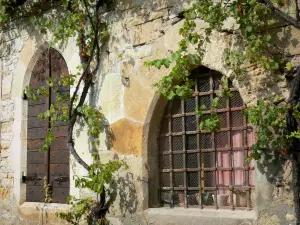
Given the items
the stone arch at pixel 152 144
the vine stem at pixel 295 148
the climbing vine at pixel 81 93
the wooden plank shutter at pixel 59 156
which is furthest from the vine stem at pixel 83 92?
the vine stem at pixel 295 148

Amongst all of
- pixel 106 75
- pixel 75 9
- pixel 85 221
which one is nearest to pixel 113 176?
pixel 85 221

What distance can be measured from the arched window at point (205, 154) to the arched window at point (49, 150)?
1.26m

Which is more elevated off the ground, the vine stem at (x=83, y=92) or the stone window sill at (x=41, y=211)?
the vine stem at (x=83, y=92)

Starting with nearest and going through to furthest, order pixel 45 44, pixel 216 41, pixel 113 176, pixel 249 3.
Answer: pixel 249 3, pixel 216 41, pixel 113 176, pixel 45 44

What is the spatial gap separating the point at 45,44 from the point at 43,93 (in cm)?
62

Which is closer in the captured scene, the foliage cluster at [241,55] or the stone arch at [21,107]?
the foliage cluster at [241,55]

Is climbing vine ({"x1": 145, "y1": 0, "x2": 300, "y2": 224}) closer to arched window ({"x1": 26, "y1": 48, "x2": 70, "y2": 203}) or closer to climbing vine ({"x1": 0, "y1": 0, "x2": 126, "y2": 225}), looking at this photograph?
climbing vine ({"x1": 0, "y1": 0, "x2": 126, "y2": 225})

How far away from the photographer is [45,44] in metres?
5.29

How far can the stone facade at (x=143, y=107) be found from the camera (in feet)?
11.4

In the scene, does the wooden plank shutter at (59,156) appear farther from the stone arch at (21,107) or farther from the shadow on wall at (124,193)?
the shadow on wall at (124,193)

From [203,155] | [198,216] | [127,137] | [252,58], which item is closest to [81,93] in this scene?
[127,137]

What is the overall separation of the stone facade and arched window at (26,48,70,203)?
18 centimetres

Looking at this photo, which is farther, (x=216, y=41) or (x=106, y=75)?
(x=106, y=75)

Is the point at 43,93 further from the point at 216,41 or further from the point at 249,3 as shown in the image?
the point at 249,3
